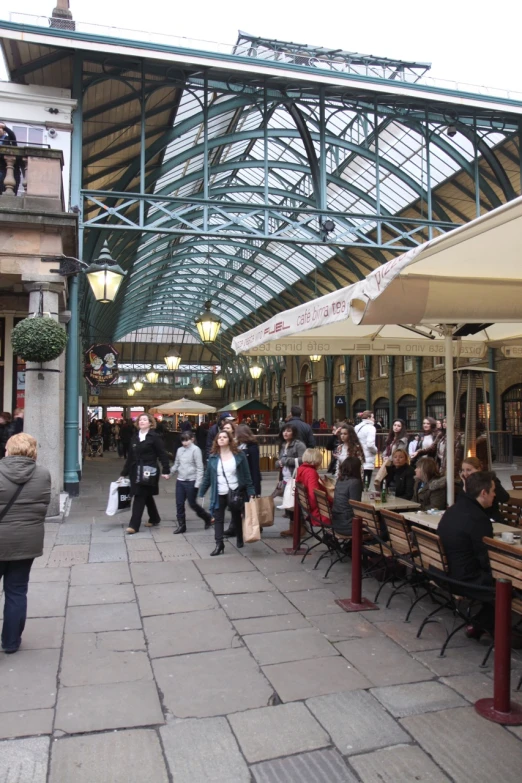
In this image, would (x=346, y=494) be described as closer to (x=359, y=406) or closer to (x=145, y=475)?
(x=145, y=475)

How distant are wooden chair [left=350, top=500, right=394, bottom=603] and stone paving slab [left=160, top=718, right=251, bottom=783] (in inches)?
A: 94.0

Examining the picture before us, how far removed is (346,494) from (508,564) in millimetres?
2531

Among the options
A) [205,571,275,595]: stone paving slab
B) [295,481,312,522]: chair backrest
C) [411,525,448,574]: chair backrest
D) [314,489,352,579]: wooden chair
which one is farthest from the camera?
[295,481,312,522]: chair backrest

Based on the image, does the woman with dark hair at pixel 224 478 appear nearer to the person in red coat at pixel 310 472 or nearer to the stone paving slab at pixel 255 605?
the person in red coat at pixel 310 472

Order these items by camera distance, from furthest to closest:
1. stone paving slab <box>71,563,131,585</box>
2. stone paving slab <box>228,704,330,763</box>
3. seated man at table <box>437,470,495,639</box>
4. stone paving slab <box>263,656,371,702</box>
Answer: stone paving slab <box>71,563,131,585</box>, seated man at table <box>437,470,495,639</box>, stone paving slab <box>263,656,371,702</box>, stone paving slab <box>228,704,330,763</box>

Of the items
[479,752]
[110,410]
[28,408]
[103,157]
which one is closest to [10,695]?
[479,752]

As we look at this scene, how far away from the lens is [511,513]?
24.1 feet

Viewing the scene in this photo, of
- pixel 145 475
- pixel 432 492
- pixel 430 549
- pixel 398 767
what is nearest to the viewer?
pixel 398 767

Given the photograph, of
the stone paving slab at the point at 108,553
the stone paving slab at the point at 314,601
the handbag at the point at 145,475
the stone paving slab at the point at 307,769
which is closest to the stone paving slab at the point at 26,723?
the stone paving slab at the point at 307,769

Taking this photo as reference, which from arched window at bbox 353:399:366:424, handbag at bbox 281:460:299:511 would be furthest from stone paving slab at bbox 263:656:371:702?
arched window at bbox 353:399:366:424

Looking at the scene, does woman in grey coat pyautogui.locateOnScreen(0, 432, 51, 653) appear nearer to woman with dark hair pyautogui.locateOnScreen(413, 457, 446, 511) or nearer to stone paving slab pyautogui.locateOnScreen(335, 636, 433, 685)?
stone paving slab pyautogui.locateOnScreen(335, 636, 433, 685)

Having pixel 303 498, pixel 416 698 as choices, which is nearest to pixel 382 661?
pixel 416 698

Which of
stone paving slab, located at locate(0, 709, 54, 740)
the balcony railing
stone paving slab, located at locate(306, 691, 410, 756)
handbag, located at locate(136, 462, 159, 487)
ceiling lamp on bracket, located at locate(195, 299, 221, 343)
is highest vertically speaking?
the balcony railing

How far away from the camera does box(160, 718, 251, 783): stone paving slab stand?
2.84 meters
